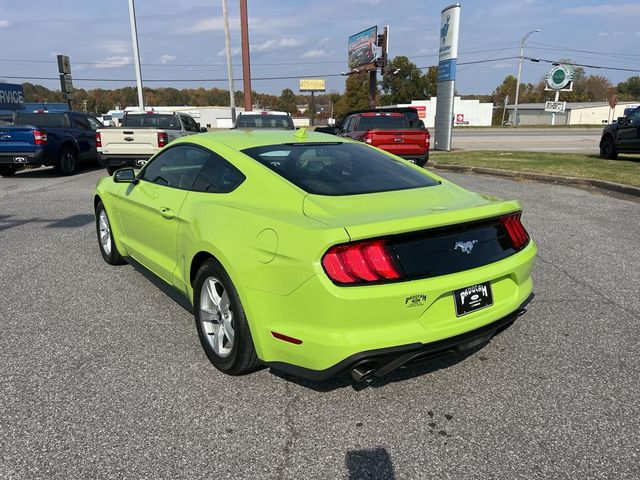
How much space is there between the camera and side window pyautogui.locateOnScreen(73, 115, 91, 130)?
13922mm

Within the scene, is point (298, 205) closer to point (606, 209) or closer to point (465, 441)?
point (465, 441)

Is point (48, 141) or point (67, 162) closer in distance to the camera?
point (48, 141)

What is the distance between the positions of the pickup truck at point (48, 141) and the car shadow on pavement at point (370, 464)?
1256cm

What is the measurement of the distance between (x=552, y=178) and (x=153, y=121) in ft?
35.9

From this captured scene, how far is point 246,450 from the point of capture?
94.9 inches

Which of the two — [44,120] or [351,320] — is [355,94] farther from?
[351,320]

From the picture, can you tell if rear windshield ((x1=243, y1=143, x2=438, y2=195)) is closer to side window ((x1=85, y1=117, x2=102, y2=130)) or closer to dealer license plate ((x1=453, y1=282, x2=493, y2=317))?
dealer license plate ((x1=453, y1=282, x2=493, y2=317))

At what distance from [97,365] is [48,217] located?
5519mm

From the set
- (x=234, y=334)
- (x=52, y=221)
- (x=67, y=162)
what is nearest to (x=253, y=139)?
(x=234, y=334)

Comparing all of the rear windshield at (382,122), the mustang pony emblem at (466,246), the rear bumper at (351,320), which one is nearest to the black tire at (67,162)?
the rear windshield at (382,122)

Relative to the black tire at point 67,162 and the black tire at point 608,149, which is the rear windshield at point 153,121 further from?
the black tire at point 608,149

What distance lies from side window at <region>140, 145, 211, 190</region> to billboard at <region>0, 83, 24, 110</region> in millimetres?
43242

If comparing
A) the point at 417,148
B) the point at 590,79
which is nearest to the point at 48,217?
the point at 417,148

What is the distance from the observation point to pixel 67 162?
43.5 ft
